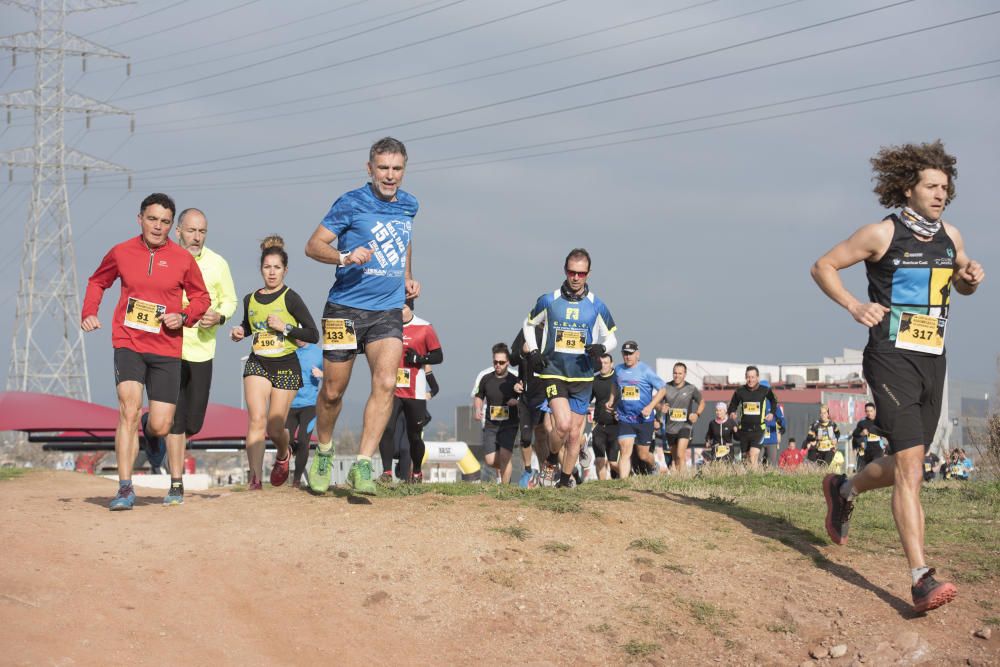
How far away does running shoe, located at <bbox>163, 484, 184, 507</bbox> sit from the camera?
9633 mm

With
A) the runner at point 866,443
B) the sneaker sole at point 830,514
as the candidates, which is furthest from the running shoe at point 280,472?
the runner at point 866,443

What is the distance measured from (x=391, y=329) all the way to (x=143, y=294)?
81.6 inches

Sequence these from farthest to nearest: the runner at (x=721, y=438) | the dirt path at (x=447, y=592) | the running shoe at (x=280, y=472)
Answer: the runner at (x=721, y=438) → the running shoe at (x=280, y=472) → the dirt path at (x=447, y=592)

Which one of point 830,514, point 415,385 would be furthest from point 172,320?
point 830,514

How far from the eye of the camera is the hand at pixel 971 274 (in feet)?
24.1

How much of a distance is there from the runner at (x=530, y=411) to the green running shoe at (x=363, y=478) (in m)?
2.06

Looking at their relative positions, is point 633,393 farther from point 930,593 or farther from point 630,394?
point 930,593

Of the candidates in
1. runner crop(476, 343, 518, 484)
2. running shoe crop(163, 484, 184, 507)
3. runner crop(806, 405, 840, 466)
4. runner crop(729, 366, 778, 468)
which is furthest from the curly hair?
runner crop(806, 405, 840, 466)

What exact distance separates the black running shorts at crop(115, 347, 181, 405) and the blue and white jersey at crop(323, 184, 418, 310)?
1.53 metres

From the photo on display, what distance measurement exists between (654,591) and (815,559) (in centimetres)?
133

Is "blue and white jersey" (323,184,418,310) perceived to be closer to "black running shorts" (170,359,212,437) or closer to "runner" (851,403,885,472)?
"black running shorts" (170,359,212,437)

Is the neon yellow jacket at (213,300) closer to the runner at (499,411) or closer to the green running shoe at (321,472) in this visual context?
the green running shoe at (321,472)

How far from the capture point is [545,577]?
7.47 m

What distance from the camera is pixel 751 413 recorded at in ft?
64.3
